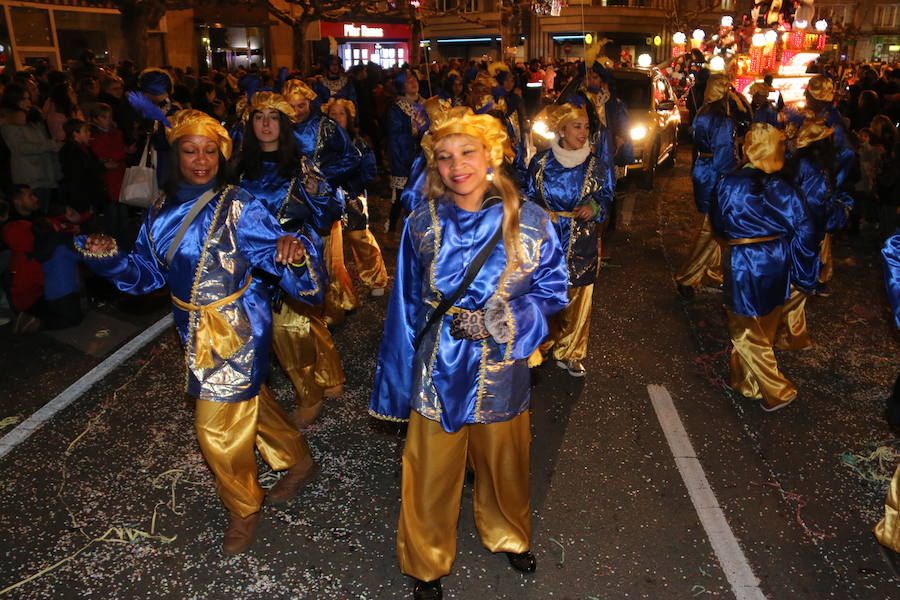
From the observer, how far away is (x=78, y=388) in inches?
222

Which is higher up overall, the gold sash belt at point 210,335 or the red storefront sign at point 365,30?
the red storefront sign at point 365,30

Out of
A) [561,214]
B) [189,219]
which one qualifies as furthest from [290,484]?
[561,214]

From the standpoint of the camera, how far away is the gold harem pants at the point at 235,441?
3.63 metres

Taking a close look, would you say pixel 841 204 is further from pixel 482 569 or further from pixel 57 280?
pixel 57 280

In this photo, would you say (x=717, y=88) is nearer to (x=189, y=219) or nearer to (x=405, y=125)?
(x=405, y=125)

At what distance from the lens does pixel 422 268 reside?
10.6 feet

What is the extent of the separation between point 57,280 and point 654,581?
558 centimetres

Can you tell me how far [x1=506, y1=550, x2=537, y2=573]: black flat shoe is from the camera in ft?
12.0

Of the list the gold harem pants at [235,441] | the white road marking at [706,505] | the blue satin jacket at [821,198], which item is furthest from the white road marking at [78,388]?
the blue satin jacket at [821,198]

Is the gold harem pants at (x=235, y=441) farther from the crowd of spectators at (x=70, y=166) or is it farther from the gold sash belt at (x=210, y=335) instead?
the crowd of spectators at (x=70, y=166)

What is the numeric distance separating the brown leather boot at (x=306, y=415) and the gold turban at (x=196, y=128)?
6.84 ft

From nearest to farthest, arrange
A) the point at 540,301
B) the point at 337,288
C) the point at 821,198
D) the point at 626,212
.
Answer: the point at 540,301 → the point at 821,198 → the point at 337,288 → the point at 626,212

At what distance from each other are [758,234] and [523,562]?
9.51ft

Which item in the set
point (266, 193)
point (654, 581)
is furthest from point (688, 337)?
point (266, 193)
